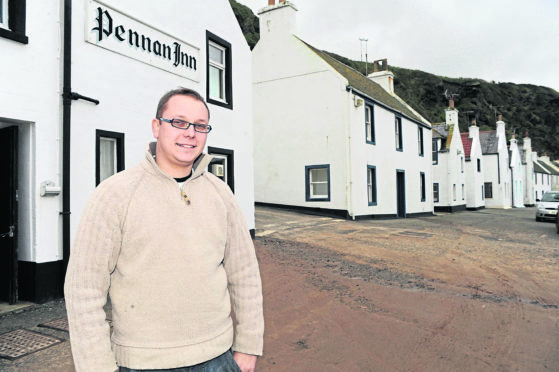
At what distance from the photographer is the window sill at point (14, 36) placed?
5.68 m

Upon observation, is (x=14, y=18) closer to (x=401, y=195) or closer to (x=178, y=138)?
(x=178, y=138)

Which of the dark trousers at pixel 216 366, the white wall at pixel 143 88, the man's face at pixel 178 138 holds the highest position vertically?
the white wall at pixel 143 88

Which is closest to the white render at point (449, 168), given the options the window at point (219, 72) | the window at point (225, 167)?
the window at point (225, 167)

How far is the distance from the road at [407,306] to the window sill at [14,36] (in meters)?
5.42

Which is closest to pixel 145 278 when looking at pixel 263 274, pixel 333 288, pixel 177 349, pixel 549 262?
pixel 177 349

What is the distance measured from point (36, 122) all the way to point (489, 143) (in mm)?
47364

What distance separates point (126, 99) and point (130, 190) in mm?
6730

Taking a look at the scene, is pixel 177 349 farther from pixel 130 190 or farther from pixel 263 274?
pixel 263 274

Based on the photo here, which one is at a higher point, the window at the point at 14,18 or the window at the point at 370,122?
the window at the point at 370,122

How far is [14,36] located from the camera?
19.1 ft

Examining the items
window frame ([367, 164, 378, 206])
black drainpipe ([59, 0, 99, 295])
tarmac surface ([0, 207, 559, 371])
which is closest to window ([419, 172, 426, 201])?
window frame ([367, 164, 378, 206])

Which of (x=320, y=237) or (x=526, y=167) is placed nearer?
(x=320, y=237)

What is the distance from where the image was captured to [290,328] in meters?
4.93

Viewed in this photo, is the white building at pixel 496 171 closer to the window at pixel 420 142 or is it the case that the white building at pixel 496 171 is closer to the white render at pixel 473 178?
the white render at pixel 473 178
